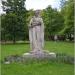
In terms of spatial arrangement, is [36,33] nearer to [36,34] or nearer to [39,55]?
[36,34]

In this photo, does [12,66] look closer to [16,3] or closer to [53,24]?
[16,3]

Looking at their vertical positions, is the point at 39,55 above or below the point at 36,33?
below

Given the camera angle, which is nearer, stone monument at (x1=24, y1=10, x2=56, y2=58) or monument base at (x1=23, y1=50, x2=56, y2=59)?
monument base at (x1=23, y1=50, x2=56, y2=59)

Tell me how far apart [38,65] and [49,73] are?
2341 millimetres

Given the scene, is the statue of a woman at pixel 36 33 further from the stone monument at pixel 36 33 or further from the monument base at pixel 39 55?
the monument base at pixel 39 55

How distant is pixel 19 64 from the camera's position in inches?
607

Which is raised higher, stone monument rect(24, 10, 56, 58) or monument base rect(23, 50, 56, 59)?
stone monument rect(24, 10, 56, 58)

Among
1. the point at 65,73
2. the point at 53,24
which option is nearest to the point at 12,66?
the point at 65,73

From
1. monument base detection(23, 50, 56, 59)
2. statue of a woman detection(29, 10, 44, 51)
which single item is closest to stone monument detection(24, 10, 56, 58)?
statue of a woman detection(29, 10, 44, 51)

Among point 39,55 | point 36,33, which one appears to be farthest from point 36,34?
point 39,55

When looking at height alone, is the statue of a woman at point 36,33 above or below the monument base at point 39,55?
above

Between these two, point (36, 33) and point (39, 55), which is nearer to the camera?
point (39, 55)

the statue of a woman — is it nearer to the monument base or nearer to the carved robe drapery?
the carved robe drapery

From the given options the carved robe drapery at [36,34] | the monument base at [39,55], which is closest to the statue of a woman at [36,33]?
the carved robe drapery at [36,34]
